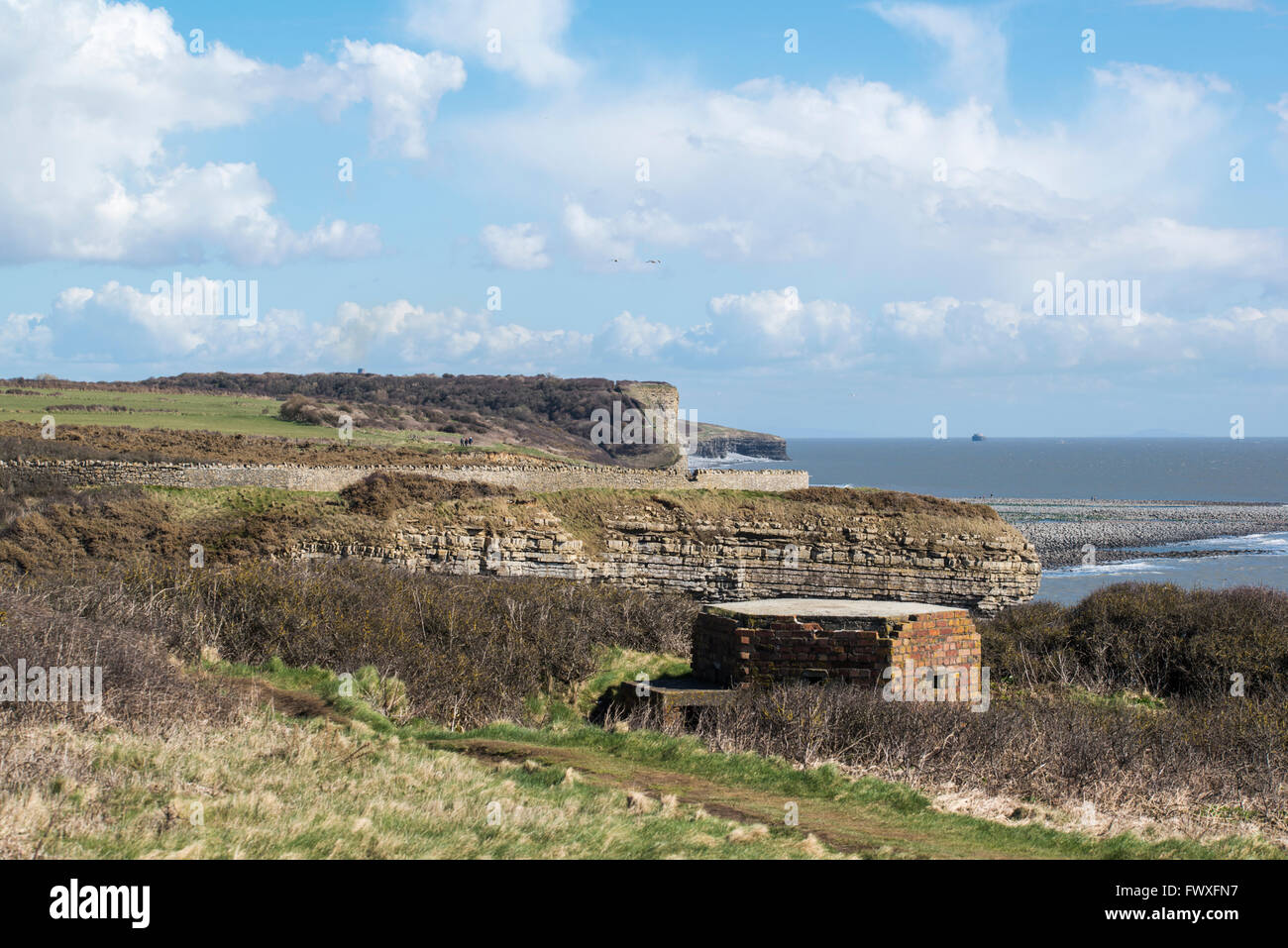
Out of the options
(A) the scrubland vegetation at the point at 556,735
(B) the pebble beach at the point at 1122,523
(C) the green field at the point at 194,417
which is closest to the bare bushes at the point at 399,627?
(A) the scrubland vegetation at the point at 556,735

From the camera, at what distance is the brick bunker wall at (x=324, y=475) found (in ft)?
103

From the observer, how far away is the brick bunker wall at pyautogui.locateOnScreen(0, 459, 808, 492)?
31.4 m

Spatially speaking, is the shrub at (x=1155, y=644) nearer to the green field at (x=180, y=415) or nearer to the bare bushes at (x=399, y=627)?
the bare bushes at (x=399, y=627)

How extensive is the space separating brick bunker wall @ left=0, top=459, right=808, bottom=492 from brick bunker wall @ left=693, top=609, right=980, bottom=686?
73.7 feet

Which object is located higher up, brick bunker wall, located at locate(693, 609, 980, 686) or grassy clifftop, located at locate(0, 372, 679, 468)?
grassy clifftop, located at locate(0, 372, 679, 468)

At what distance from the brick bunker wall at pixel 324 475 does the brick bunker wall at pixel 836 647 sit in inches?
884

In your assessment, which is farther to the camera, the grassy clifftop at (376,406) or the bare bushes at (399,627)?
the grassy clifftop at (376,406)

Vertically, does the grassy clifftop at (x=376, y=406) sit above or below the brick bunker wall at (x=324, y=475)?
above

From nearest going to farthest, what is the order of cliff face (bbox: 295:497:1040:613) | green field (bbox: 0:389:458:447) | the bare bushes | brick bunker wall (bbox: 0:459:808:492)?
the bare bushes, brick bunker wall (bbox: 0:459:808:492), cliff face (bbox: 295:497:1040:613), green field (bbox: 0:389:458:447)

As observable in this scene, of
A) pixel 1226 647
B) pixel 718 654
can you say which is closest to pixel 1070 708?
pixel 718 654

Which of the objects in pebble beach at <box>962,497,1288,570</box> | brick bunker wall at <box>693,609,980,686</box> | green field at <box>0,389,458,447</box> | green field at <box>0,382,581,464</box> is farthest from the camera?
pebble beach at <box>962,497,1288,570</box>

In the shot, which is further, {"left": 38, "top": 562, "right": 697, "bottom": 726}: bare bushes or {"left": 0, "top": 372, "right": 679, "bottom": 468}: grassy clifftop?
{"left": 0, "top": 372, "right": 679, "bottom": 468}: grassy clifftop

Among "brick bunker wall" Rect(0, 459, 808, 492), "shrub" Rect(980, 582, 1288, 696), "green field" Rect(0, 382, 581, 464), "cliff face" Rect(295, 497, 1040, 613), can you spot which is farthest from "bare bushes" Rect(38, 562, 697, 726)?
"green field" Rect(0, 382, 581, 464)

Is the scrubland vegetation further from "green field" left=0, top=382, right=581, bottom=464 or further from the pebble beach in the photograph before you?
the pebble beach
